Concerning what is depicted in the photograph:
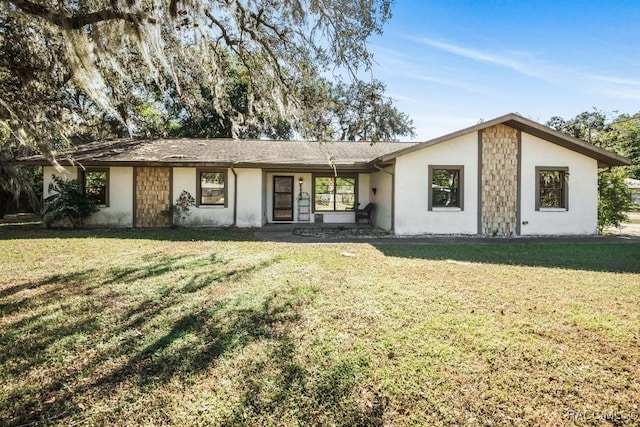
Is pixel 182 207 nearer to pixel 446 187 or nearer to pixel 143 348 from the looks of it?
pixel 446 187

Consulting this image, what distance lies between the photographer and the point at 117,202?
42.1 feet

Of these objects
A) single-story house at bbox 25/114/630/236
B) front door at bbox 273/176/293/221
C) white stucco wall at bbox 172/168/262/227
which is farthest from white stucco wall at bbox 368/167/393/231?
white stucco wall at bbox 172/168/262/227

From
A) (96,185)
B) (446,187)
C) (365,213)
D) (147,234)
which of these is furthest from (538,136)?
(96,185)

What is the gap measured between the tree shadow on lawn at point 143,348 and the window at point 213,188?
7.89 meters

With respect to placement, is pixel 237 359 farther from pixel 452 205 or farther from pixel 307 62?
pixel 452 205

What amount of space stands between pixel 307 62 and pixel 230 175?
700 cm

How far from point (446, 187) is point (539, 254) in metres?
3.98

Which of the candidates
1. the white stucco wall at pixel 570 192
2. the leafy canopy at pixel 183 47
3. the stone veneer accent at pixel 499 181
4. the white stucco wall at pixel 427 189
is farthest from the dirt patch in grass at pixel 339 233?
the white stucco wall at pixel 570 192

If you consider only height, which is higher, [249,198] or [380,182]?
[380,182]

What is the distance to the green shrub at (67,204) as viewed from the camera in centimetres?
1177

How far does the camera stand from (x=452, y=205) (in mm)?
11562

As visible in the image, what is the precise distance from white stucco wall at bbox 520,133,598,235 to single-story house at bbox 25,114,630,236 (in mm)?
32

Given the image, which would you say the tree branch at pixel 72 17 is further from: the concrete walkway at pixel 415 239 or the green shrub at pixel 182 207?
the green shrub at pixel 182 207

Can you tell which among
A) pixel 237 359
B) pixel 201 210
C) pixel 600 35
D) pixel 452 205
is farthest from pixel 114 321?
pixel 600 35
